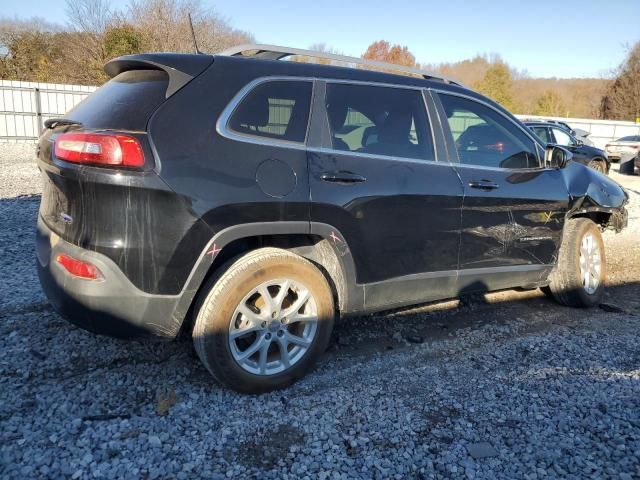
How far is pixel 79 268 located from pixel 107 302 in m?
0.23

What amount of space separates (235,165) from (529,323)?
9.82ft

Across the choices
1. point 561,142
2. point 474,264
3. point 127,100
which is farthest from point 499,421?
point 561,142

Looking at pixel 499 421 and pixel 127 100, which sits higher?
pixel 127 100

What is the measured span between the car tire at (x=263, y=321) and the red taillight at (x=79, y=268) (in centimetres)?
59

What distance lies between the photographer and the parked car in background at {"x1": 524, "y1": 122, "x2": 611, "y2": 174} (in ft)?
44.5

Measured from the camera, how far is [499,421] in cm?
287

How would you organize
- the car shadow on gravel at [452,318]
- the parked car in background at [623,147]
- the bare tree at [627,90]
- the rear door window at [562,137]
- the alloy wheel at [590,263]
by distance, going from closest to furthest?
the car shadow on gravel at [452,318], the alloy wheel at [590,263], the rear door window at [562,137], the parked car in background at [623,147], the bare tree at [627,90]

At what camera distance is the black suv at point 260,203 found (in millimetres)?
2658

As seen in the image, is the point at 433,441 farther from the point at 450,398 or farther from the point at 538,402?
the point at 538,402

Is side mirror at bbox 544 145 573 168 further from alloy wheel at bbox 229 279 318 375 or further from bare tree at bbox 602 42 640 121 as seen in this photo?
bare tree at bbox 602 42 640 121

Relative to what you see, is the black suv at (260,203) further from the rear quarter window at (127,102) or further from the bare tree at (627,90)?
the bare tree at (627,90)

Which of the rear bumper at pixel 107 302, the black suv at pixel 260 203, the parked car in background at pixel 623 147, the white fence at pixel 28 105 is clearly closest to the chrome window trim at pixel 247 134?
the black suv at pixel 260 203

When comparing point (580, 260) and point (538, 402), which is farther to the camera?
point (580, 260)

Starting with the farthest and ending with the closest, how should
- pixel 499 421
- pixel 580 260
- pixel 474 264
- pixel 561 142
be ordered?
pixel 561 142, pixel 580 260, pixel 474 264, pixel 499 421
